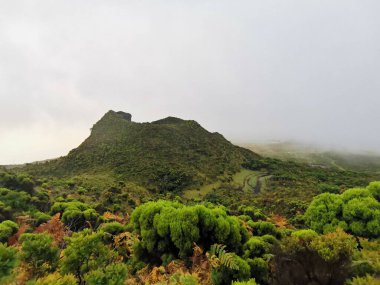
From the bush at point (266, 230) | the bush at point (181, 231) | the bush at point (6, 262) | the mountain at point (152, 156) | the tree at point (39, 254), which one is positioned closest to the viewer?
the bush at point (6, 262)

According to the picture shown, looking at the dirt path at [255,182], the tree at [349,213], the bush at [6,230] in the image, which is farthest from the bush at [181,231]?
the dirt path at [255,182]

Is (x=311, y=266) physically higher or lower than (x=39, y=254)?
lower

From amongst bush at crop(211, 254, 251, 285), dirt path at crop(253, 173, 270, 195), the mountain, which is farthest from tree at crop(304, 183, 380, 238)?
dirt path at crop(253, 173, 270, 195)

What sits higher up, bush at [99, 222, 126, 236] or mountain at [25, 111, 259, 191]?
mountain at [25, 111, 259, 191]

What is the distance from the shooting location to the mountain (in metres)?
58.5

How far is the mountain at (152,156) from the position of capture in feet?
192

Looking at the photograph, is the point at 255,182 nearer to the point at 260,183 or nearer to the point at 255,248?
the point at 260,183

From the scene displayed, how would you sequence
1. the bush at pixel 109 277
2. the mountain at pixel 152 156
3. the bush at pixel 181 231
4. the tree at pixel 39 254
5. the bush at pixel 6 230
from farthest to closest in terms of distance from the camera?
the mountain at pixel 152 156, the bush at pixel 6 230, the bush at pixel 181 231, the tree at pixel 39 254, the bush at pixel 109 277

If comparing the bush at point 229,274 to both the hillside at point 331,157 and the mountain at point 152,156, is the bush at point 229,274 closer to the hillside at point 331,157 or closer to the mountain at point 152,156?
the mountain at point 152,156

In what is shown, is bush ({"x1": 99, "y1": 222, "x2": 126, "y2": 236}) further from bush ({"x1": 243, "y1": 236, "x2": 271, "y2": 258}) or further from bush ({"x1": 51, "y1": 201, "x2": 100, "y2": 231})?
bush ({"x1": 243, "y1": 236, "x2": 271, "y2": 258})

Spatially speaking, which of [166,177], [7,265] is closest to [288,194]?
[166,177]

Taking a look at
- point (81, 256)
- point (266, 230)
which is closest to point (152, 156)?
point (266, 230)

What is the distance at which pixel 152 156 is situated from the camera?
67.5 meters

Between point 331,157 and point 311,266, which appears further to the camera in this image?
point 331,157
